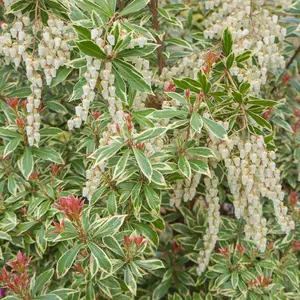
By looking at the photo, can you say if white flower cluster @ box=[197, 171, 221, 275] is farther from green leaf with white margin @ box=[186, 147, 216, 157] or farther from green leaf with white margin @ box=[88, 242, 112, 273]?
green leaf with white margin @ box=[88, 242, 112, 273]

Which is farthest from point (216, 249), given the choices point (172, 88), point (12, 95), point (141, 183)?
point (12, 95)

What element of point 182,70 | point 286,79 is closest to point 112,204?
point 182,70

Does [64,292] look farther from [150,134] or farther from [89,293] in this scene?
[150,134]

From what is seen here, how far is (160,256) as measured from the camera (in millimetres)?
2637

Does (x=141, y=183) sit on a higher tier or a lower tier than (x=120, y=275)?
higher

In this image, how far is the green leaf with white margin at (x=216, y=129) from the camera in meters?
1.69

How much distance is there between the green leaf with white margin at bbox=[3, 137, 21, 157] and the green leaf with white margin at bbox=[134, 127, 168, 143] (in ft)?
1.87

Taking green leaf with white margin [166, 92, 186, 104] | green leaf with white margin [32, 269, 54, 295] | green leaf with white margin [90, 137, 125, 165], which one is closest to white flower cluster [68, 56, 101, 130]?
green leaf with white margin [90, 137, 125, 165]

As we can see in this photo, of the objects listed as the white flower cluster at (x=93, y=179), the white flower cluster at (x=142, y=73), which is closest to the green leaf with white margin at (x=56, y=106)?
the white flower cluster at (x=142, y=73)

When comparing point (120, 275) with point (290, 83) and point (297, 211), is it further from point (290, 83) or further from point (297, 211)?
point (290, 83)

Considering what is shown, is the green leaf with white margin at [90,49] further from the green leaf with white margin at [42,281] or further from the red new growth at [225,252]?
the red new growth at [225,252]

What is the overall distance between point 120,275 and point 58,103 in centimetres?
85

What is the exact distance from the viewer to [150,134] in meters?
1.71

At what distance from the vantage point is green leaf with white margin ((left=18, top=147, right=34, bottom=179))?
6.76 ft
